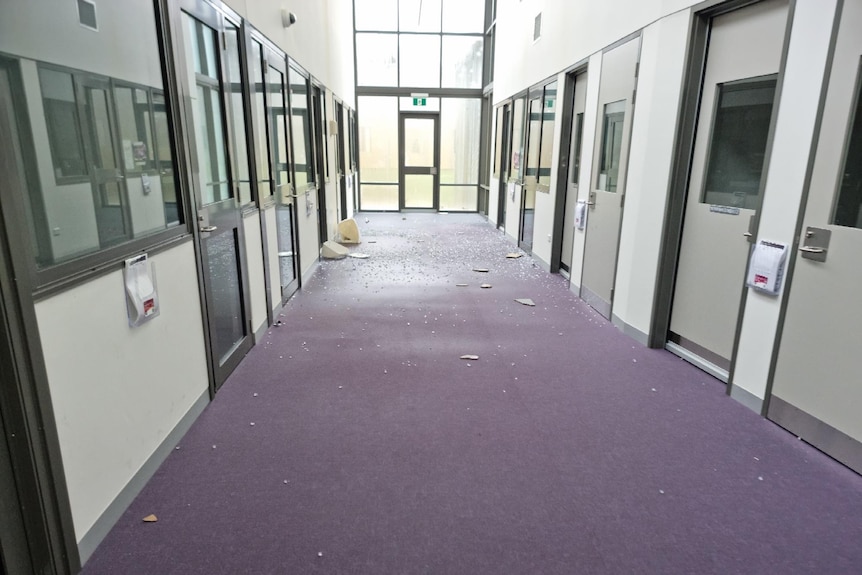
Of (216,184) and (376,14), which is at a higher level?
(376,14)

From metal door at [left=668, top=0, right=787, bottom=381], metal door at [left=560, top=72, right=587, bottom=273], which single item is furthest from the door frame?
metal door at [left=560, top=72, right=587, bottom=273]

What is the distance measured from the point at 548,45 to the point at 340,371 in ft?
15.2

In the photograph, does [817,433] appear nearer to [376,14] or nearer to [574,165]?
[574,165]

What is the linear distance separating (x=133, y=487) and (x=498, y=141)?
8.10 meters

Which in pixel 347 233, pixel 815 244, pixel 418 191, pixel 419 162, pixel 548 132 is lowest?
pixel 347 233

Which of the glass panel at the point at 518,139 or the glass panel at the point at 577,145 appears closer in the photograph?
the glass panel at the point at 577,145

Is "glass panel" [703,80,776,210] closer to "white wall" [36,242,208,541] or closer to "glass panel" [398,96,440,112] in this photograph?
"white wall" [36,242,208,541]

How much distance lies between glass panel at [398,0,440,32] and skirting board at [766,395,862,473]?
10373mm

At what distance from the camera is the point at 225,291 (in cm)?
324

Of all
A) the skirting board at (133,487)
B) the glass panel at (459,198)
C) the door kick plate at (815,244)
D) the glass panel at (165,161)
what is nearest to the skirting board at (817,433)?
the door kick plate at (815,244)

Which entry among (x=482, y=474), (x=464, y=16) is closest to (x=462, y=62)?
(x=464, y=16)

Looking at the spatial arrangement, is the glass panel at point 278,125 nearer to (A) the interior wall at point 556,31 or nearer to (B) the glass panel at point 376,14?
(A) the interior wall at point 556,31

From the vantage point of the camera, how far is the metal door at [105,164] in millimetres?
1873

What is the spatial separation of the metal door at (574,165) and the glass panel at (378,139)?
652 centimetres
